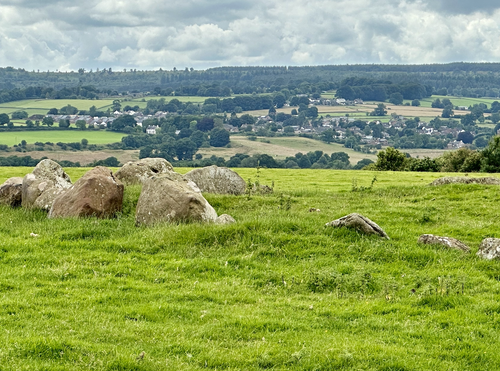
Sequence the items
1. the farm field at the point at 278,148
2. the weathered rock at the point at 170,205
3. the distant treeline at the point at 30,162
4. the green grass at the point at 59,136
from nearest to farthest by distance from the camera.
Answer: the weathered rock at the point at 170,205 → the distant treeline at the point at 30,162 → the green grass at the point at 59,136 → the farm field at the point at 278,148

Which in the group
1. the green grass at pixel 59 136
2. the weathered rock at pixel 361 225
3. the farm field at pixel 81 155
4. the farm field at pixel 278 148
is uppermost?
the weathered rock at pixel 361 225

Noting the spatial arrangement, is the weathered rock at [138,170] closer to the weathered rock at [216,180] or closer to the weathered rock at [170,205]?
the weathered rock at [216,180]

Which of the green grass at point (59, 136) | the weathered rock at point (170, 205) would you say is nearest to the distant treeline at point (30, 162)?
the green grass at point (59, 136)

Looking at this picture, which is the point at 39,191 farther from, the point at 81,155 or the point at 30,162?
the point at 81,155

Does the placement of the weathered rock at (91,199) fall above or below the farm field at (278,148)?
above

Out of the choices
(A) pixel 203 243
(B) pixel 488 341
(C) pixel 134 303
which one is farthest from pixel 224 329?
(A) pixel 203 243

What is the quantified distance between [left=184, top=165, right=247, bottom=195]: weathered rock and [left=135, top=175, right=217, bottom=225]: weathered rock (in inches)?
294

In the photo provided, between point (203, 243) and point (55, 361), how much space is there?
9502 mm

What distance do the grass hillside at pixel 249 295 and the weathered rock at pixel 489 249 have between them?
0.34 metres

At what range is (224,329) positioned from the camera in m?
12.2

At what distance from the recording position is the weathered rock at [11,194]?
26672mm

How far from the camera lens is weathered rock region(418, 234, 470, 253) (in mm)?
18730

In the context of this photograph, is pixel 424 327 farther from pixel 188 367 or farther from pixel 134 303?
pixel 134 303

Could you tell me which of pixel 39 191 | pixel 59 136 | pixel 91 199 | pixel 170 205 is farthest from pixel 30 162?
pixel 170 205
